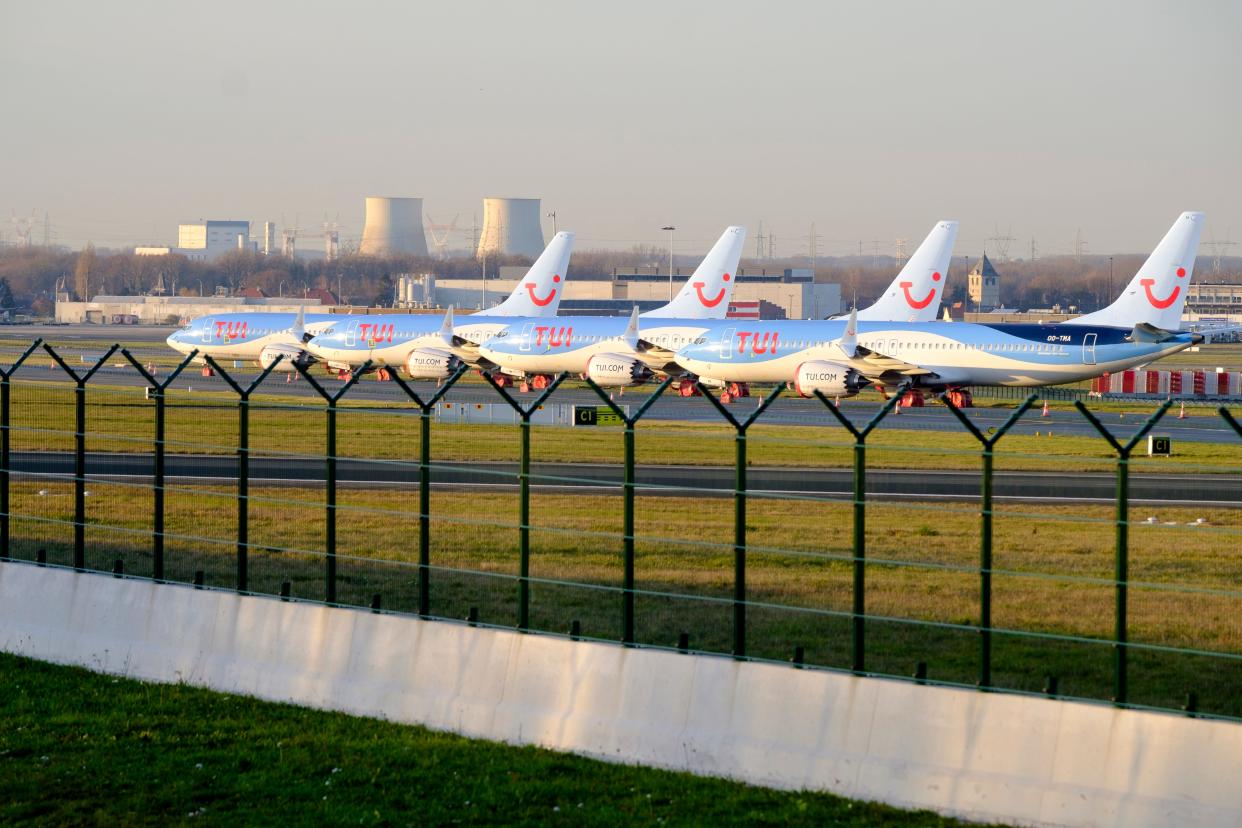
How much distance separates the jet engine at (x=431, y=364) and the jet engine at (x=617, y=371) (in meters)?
8.39

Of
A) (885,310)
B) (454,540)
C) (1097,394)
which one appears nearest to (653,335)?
(885,310)

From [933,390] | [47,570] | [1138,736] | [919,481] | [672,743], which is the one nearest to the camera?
[1138,736]

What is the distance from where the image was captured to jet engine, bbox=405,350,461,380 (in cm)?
7288

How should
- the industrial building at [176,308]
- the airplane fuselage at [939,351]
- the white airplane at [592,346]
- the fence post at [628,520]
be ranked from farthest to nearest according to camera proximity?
the industrial building at [176,308] → the white airplane at [592,346] → the airplane fuselage at [939,351] → the fence post at [628,520]

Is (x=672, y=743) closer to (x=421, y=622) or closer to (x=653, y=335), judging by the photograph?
(x=421, y=622)

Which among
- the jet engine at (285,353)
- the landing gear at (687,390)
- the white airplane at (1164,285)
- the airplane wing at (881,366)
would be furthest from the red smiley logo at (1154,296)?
the jet engine at (285,353)

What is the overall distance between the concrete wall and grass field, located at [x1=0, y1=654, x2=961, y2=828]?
0.97ft

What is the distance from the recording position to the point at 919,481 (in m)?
32.8

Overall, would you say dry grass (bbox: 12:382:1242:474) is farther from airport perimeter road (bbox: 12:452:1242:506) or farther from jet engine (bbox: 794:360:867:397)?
jet engine (bbox: 794:360:867:397)

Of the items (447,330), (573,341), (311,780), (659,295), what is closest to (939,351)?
(573,341)

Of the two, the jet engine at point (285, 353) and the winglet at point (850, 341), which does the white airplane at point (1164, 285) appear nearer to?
the winglet at point (850, 341)

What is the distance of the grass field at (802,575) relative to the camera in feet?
42.1

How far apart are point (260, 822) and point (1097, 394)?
210ft

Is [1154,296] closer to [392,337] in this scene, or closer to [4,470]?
[392,337]
